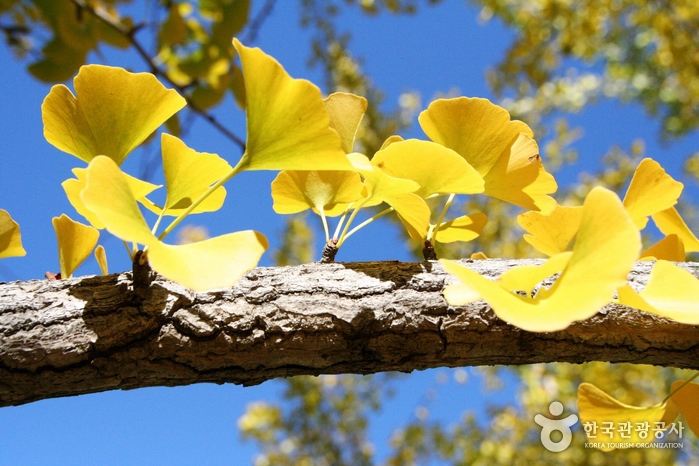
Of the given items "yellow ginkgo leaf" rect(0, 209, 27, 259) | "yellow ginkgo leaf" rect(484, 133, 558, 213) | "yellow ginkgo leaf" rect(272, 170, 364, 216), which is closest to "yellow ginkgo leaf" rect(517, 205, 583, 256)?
"yellow ginkgo leaf" rect(484, 133, 558, 213)

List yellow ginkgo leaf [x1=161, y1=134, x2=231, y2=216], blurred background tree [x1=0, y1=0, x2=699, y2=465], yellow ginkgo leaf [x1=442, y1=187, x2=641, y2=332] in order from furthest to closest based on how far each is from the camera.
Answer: blurred background tree [x1=0, y1=0, x2=699, y2=465], yellow ginkgo leaf [x1=161, y1=134, x2=231, y2=216], yellow ginkgo leaf [x1=442, y1=187, x2=641, y2=332]

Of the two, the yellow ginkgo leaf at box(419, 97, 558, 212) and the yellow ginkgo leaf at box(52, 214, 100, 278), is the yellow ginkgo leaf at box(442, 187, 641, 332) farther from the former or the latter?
the yellow ginkgo leaf at box(52, 214, 100, 278)

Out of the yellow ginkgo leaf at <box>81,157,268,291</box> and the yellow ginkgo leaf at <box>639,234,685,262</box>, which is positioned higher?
the yellow ginkgo leaf at <box>639,234,685,262</box>

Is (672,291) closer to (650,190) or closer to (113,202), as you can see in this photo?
(650,190)

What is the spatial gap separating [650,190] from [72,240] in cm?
38

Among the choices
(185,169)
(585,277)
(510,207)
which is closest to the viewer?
(585,277)

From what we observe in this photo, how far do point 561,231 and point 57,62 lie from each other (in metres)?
0.89

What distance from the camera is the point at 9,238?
0.32m

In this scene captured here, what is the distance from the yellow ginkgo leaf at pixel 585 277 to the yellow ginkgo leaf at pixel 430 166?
0.08 metres

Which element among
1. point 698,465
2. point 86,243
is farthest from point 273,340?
point 698,465

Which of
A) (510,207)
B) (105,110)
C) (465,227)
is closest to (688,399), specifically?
(465,227)

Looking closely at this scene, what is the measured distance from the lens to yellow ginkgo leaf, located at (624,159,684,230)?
12.5 inches

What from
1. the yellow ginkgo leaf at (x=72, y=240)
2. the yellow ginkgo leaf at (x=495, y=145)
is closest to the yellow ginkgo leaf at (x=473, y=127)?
the yellow ginkgo leaf at (x=495, y=145)

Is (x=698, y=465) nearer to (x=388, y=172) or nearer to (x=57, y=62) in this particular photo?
(x=388, y=172)
